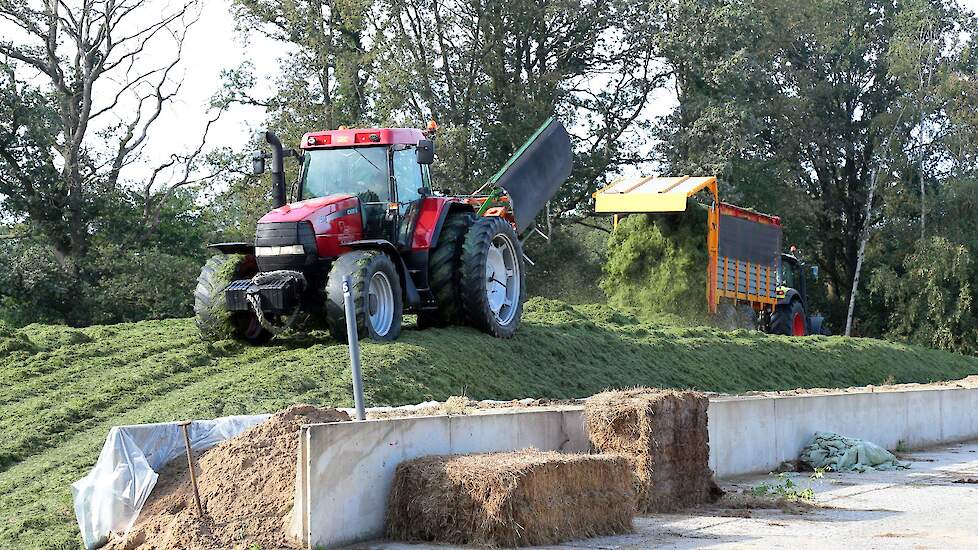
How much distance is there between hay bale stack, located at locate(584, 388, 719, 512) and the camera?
934 cm

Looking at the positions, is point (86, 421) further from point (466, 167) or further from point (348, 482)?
point (466, 167)

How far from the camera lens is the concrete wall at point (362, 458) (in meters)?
7.45

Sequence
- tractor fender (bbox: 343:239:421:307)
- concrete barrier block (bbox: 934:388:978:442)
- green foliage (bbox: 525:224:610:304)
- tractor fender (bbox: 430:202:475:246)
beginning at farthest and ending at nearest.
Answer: green foliage (bbox: 525:224:610:304)
concrete barrier block (bbox: 934:388:978:442)
tractor fender (bbox: 430:202:475:246)
tractor fender (bbox: 343:239:421:307)

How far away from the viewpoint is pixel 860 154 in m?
47.6

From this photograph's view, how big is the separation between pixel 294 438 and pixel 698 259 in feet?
57.4

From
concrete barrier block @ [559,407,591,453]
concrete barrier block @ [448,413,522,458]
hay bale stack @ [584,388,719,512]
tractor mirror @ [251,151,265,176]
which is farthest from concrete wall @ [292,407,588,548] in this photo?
tractor mirror @ [251,151,265,176]

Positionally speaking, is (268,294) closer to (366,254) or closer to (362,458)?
(366,254)

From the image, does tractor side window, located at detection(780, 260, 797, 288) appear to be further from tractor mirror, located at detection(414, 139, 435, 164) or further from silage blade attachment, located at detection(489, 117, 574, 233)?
tractor mirror, located at detection(414, 139, 435, 164)

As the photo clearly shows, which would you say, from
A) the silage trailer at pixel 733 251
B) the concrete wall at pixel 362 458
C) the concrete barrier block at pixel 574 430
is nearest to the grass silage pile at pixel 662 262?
the silage trailer at pixel 733 251

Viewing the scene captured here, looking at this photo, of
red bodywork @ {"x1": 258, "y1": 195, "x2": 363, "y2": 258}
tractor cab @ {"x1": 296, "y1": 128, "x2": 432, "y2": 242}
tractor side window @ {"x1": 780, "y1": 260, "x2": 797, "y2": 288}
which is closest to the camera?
red bodywork @ {"x1": 258, "y1": 195, "x2": 363, "y2": 258}

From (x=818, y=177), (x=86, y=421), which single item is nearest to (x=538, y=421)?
(x=86, y=421)

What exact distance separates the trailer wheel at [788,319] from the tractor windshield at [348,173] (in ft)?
49.1

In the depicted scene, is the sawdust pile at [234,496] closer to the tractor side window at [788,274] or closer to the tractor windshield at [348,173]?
the tractor windshield at [348,173]

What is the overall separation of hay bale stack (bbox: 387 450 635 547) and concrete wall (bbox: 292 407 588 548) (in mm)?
148
